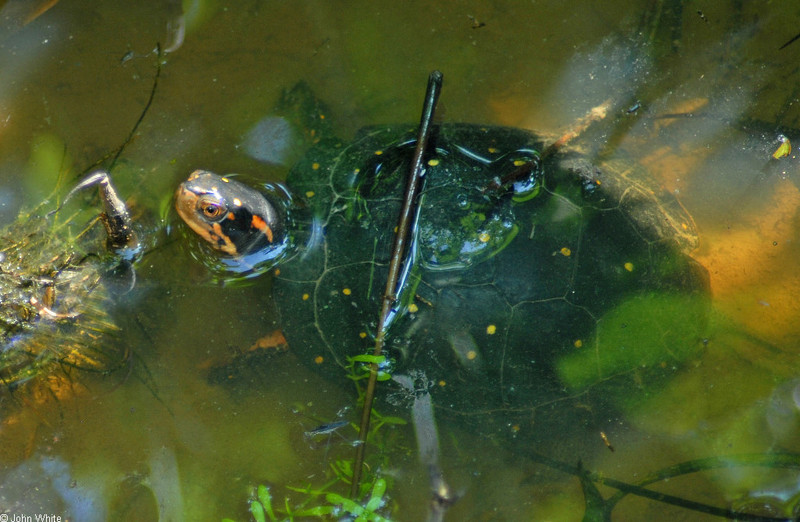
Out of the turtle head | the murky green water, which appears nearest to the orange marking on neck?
the turtle head

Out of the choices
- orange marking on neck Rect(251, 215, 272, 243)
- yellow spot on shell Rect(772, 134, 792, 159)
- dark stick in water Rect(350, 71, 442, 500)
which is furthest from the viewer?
yellow spot on shell Rect(772, 134, 792, 159)

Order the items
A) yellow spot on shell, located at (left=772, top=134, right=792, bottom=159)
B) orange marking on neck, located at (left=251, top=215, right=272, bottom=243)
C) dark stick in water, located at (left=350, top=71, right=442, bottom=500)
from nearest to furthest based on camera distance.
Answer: dark stick in water, located at (left=350, top=71, right=442, bottom=500)
orange marking on neck, located at (left=251, top=215, right=272, bottom=243)
yellow spot on shell, located at (left=772, top=134, right=792, bottom=159)

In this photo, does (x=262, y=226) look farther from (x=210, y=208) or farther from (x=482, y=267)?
(x=482, y=267)

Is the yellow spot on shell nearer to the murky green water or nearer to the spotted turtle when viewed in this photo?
the murky green water

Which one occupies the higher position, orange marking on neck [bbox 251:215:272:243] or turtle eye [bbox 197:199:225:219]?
turtle eye [bbox 197:199:225:219]

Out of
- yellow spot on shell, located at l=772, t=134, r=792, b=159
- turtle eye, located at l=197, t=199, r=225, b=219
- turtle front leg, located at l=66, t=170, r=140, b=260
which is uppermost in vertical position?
yellow spot on shell, located at l=772, t=134, r=792, b=159

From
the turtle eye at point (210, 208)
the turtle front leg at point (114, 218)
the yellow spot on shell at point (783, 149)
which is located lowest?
the turtle front leg at point (114, 218)

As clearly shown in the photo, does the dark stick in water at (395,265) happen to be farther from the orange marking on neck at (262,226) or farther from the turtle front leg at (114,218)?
the turtle front leg at (114,218)

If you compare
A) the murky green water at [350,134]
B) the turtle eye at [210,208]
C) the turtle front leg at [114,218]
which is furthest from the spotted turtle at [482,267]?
the turtle front leg at [114,218]
